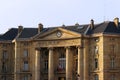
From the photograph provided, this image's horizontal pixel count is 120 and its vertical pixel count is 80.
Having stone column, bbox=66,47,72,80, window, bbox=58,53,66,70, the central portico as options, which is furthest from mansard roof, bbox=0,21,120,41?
window, bbox=58,53,66,70

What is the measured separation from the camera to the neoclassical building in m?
106

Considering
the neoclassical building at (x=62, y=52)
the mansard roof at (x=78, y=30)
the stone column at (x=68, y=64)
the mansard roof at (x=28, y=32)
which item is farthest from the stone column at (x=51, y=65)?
the mansard roof at (x=28, y=32)

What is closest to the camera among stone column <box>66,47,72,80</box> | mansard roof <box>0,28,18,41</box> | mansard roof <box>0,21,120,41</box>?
mansard roof <box>0,21,120,41</box>

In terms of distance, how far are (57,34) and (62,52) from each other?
4387mm

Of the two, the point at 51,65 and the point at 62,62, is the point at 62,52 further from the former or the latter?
the point at 51,65

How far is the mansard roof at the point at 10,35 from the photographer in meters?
121

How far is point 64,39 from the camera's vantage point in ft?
366

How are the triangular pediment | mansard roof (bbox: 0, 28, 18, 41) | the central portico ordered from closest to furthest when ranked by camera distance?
the central portico
the triangular pediment
mansard roof (bbox: 0, 28, 18, 41)

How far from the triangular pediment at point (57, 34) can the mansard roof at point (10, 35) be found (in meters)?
9.72

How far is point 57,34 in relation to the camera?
113250mm

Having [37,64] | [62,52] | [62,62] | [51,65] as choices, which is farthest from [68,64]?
[37,64]

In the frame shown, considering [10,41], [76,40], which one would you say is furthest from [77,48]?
[10,41]

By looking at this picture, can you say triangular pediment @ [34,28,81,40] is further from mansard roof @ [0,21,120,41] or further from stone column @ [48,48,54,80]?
stone column @ [48,48,54,80]

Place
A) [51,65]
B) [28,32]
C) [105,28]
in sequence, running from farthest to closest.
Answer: [28,32], [51,65], [105,28]
